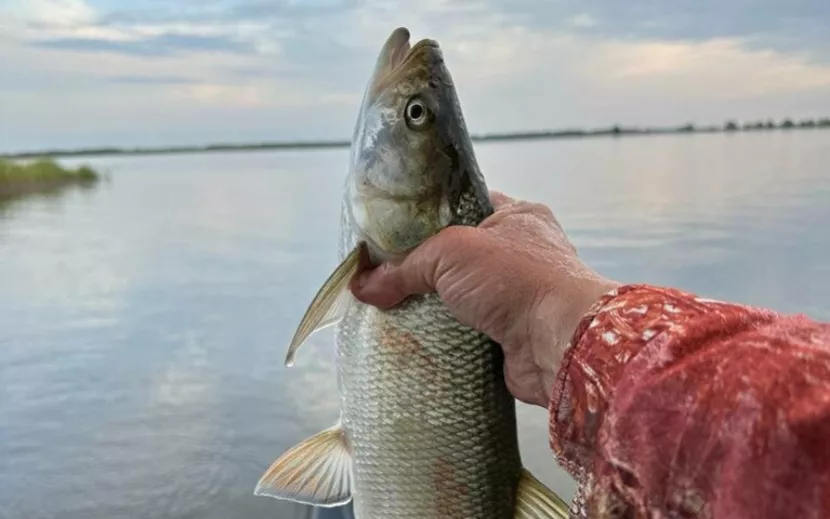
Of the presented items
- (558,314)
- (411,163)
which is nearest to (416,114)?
(411,163)

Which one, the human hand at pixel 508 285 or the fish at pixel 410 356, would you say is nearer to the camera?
the human hand at pixel 508 285

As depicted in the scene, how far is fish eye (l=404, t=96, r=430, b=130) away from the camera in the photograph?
7.68ft

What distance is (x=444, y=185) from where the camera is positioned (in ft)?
7.73

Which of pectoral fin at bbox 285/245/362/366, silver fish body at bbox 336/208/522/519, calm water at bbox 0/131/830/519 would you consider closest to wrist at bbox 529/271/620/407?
silver fish body at bbox 336/208/522/519

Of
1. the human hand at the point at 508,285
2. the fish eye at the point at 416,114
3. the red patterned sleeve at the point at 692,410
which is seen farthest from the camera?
the fish eye at the point at 416,114

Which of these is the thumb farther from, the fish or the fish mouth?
the fish mouth

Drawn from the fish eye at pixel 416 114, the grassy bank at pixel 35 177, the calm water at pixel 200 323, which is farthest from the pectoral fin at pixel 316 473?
the grassy bank at pixel 35 177

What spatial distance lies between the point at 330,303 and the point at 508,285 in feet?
1.66

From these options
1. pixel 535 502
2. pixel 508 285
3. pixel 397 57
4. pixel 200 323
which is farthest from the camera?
pixel 200 323

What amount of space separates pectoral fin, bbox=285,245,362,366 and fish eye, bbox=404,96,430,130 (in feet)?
1.25

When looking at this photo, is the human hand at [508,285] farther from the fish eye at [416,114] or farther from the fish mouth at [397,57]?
the fish mouth at [397,57]

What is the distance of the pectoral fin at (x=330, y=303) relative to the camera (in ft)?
7.34

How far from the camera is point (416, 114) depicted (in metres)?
2.35

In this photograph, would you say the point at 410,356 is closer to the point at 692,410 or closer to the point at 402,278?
the point at 402,278
